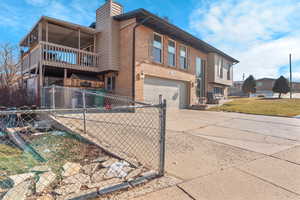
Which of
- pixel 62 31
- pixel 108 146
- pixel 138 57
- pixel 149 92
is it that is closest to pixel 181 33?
pixel 138 57

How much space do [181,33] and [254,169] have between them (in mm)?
10444

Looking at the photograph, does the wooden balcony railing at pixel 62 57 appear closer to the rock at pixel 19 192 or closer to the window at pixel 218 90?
the rock at pixel 19 192

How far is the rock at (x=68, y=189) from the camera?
1.92m

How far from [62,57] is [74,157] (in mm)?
7962

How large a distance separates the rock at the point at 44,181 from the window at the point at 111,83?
326 inches

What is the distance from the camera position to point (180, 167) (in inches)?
105

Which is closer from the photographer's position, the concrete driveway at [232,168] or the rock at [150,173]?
the concrete driveway at [232,168]

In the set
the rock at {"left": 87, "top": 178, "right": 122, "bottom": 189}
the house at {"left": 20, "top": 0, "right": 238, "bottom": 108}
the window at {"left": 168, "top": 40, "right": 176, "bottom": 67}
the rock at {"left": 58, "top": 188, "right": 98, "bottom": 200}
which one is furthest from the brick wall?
the rock at {"left": 58, "top": 188, "right": 98, "bottom": 200}

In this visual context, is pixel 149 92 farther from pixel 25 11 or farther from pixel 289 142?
pixel 25 11

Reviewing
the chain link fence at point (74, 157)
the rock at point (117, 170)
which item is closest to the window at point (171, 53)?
the chain link fence at point (74, 157)

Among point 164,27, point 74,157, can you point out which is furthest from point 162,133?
point 164,27

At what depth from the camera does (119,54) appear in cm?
1005

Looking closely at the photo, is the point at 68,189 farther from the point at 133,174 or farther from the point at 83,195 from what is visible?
the point at 133,174

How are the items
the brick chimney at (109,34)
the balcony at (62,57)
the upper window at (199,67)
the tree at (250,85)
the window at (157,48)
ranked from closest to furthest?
the balcony at (62,57) < the brick chimney at (109,34) < the window at (157,48) < the upper window at (199,67) < the tree at (250,85)
